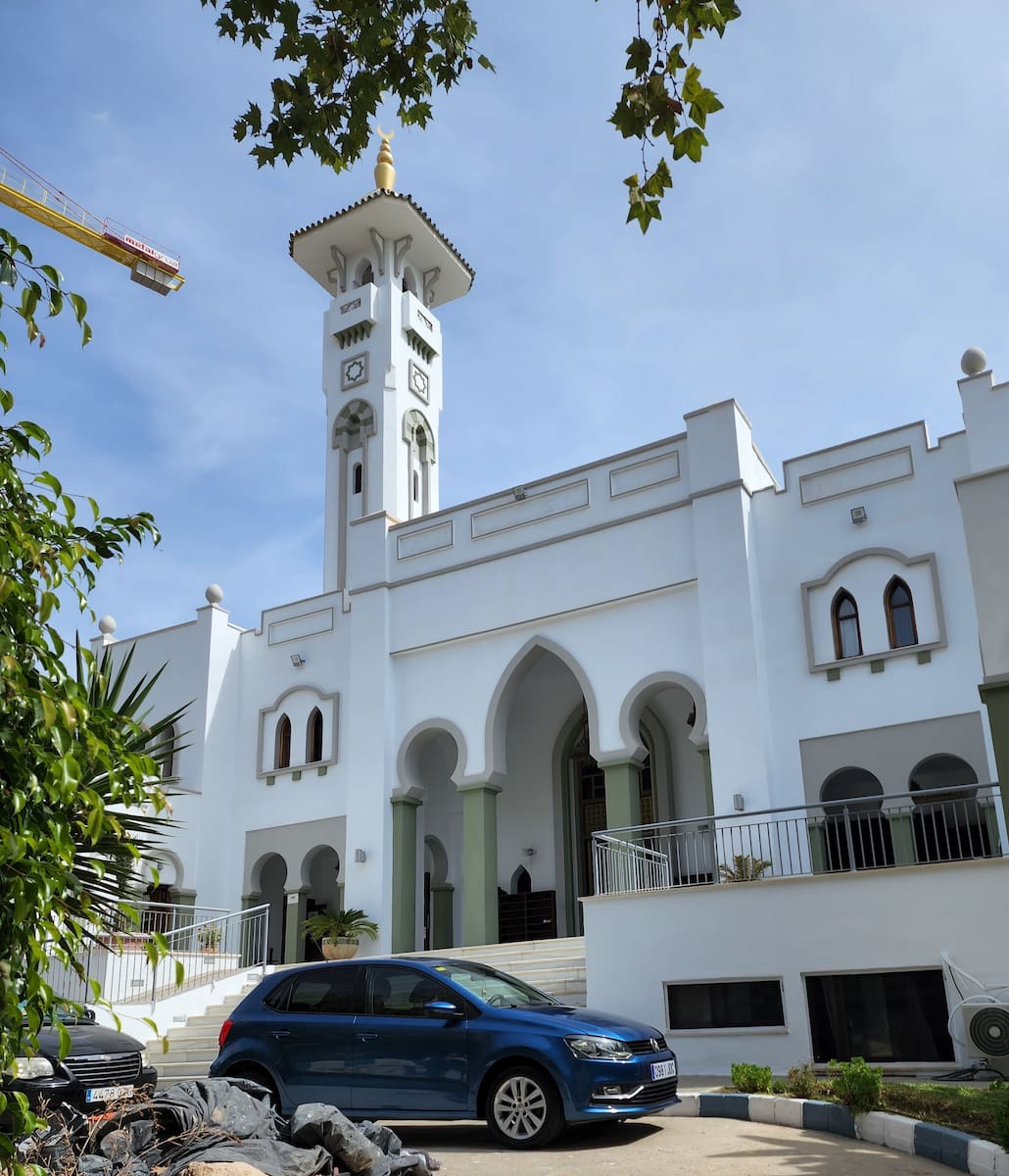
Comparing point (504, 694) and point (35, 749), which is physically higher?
point (504, 694)

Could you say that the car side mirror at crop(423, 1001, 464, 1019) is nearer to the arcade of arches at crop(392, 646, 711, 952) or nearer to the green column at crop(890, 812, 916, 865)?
the green column at crop(890, 812, 916, 865)

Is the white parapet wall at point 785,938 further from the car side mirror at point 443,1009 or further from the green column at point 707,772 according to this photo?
the car side mirror at point 443,1009

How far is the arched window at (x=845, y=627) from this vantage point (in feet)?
57.5

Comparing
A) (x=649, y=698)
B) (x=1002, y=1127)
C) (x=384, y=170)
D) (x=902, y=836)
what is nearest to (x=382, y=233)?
(x=384, y=170)

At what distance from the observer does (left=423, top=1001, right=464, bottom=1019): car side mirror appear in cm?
907

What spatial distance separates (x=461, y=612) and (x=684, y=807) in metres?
5.38

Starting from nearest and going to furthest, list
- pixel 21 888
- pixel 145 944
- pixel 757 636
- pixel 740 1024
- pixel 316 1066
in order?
1. pixel 21 888
2. pixel 145 944
3. pixel 316 1066
4. pixel 740 1024
5. pixel 757 636

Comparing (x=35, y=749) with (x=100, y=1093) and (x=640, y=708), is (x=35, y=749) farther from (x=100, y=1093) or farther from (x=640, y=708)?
(x=640, y=708)

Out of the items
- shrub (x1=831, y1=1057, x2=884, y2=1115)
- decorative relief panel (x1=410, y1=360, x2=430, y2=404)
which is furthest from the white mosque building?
decorative relief panel (x1=410, y1=360, x2=430, y2=404)

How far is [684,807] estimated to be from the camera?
827 inches

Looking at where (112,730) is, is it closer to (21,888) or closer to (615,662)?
(21,888)

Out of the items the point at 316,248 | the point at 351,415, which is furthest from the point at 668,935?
the point at 316,248

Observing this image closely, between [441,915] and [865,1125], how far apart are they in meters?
15.5

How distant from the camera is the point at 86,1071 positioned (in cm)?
974
